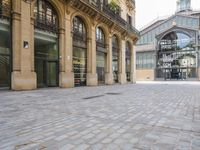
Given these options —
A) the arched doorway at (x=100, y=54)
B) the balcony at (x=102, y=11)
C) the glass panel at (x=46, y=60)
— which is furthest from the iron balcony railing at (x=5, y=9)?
the arched doorway at (x=100, y=54)

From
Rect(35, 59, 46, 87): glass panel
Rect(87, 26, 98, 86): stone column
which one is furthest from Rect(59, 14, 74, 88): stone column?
Rect(87, 26, 98, 86): stone column

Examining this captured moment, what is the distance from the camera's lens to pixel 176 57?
4712 centimetres

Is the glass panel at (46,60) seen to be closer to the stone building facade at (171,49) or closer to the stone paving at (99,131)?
the stone paving at (99,131)

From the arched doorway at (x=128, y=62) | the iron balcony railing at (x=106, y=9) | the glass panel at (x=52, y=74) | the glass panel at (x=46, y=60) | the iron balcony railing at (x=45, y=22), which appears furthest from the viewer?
the arched doorway at (x=128, y=62)

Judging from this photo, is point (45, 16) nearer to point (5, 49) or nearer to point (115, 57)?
point (5, 49)

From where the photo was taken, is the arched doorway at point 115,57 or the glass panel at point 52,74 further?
the arched doorway at point 115,57

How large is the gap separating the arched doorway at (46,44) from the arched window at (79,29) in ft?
7.91

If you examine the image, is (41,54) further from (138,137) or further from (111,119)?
(138,137)

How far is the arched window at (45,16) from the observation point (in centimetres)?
1459

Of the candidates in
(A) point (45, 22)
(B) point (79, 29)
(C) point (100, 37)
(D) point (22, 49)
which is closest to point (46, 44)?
(A) point (45, 22)

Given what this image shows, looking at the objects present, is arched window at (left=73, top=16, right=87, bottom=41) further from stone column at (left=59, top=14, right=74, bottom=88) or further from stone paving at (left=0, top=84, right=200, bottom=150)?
stone paving at (left=0, top=84, right=200, bottom=150)

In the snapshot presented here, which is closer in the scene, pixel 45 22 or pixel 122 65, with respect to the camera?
pixel 45 22

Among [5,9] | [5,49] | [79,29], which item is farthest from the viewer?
[79,29]

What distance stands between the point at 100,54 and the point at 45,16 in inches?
339
